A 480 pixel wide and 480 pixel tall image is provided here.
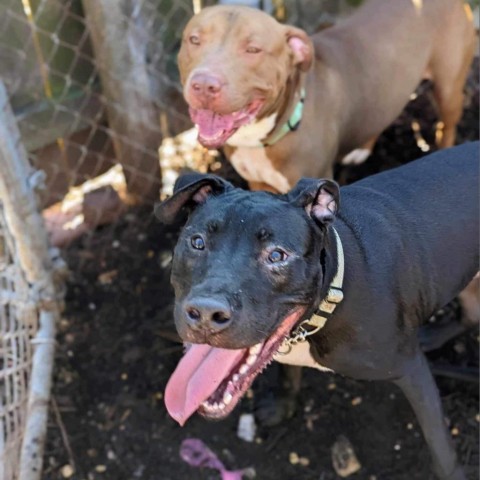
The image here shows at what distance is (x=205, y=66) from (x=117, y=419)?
1680mm

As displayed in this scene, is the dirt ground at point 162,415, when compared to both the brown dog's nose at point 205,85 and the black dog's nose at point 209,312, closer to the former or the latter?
the brown dog's nose at point 205,85

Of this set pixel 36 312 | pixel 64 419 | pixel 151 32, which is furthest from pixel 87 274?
pixel 151 32

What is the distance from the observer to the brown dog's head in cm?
334

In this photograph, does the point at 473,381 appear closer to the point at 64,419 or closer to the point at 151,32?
the point at 64,419

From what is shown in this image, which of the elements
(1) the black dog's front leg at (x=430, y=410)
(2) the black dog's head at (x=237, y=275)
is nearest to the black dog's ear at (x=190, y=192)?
(2) the black dog's head at (x=237, y=275)

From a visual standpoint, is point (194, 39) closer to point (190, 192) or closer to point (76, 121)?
point (76, 121)

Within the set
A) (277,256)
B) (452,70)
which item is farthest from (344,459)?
(452,70)

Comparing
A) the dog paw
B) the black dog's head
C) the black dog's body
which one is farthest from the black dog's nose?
the dog paw

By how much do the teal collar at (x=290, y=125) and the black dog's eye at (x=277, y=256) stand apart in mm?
1509

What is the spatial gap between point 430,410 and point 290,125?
1530 mm

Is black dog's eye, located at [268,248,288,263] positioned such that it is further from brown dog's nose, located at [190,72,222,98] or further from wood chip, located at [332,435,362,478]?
wood chip, located at [332,435,362,478]

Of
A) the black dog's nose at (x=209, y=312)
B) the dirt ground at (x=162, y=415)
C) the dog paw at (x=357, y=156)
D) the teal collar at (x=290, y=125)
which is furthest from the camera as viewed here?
the dog paw at (x=357, y=156)

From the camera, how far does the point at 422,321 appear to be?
2.89 meters

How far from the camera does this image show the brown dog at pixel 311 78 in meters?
3.43
